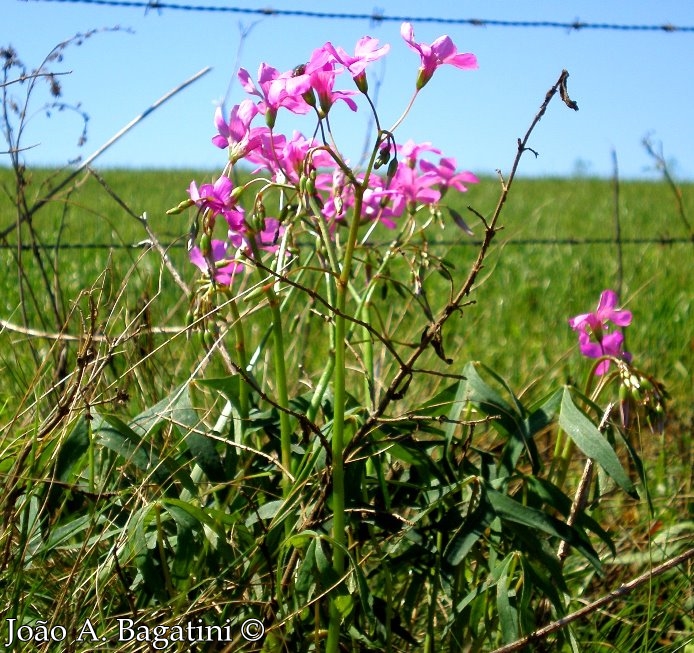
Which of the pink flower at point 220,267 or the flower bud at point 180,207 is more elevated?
the flower bud at point 180,207

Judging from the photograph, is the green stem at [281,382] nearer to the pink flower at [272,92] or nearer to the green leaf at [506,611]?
the pink flower at [272,92]

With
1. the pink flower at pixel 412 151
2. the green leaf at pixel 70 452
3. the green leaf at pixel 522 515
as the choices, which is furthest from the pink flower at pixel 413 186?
the green leaf at pixel 70 452

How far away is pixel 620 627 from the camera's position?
1641mm

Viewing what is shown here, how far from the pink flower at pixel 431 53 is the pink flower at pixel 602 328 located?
0.46 m

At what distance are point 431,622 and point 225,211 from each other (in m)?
0.61

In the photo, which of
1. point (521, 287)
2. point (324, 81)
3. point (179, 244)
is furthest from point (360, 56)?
point (521, 287)

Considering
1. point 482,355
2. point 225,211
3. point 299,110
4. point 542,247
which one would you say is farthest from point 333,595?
point 542,247

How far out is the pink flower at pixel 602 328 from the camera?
149 cm

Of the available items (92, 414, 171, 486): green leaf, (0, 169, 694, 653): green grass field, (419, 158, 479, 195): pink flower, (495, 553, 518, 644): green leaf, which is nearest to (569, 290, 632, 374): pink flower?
(0, 169, 694, 653): green grass field

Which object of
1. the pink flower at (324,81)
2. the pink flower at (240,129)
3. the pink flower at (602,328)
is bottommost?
the pink flower at (602,328)

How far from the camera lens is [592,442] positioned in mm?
1286

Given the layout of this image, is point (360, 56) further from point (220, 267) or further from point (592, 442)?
point (592, 442)

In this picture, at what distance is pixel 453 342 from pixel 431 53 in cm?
156

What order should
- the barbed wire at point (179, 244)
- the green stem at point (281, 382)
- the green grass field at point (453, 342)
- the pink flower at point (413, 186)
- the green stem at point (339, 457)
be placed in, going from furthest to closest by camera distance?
the barbed wire at point (179, 244), the pink flower at point (413, 186), the green grass field at point (453, 342), the green stem at point (281, 382), the green stem at point (339, 457)
